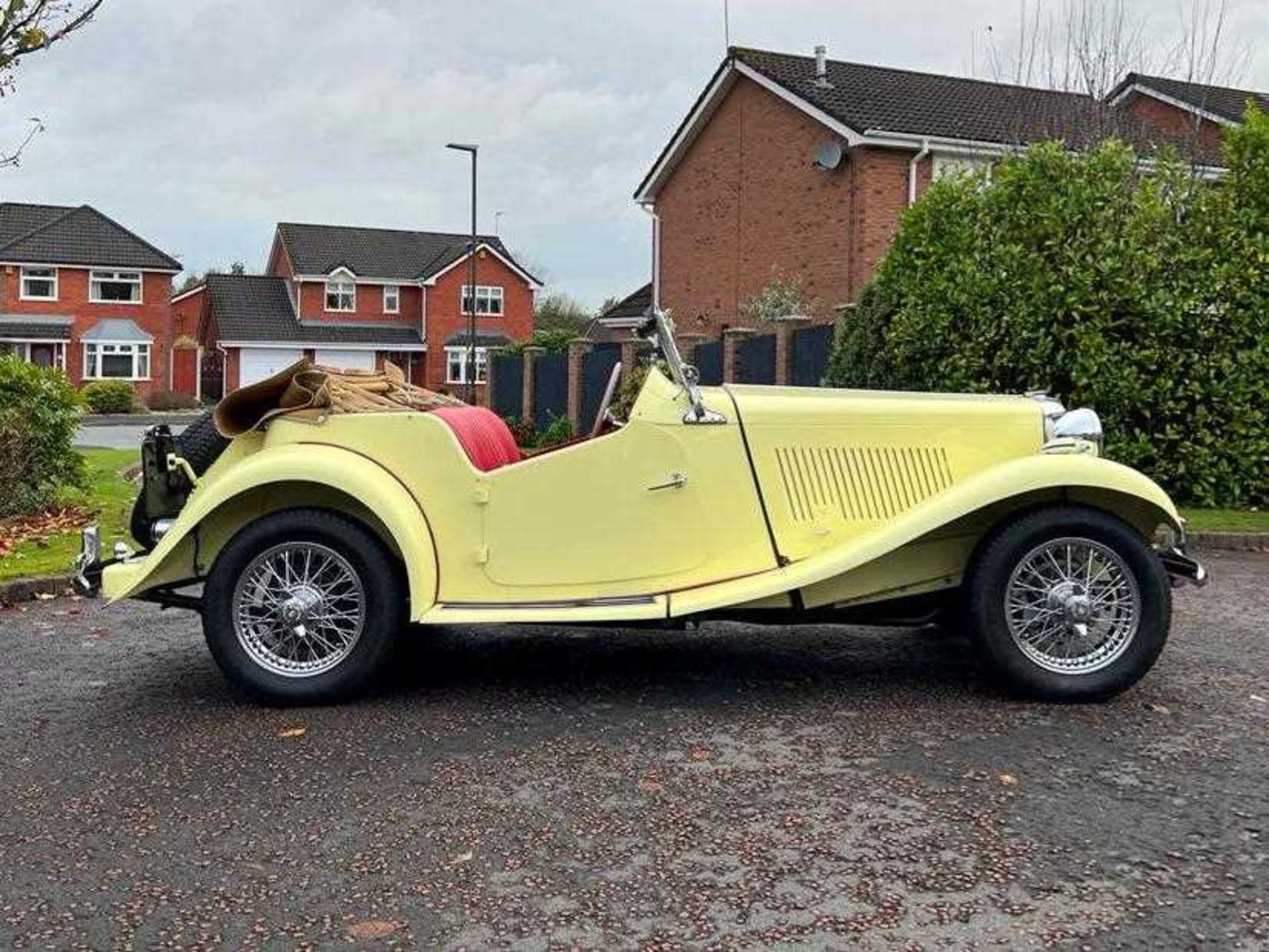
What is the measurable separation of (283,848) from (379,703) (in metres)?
1.51

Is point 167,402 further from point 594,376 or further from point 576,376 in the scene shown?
point 594,376

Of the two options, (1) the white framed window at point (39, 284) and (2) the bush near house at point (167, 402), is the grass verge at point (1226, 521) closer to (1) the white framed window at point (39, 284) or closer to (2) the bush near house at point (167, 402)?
(2) the bush near house at point (167, 402)

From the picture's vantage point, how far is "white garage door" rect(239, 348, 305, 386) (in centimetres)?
5403

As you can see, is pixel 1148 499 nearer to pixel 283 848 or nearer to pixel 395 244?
pixel 283 848

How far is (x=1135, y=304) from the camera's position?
36.1ft

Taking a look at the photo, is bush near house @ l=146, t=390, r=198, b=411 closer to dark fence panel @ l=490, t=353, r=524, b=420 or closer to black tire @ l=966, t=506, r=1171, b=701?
dark fence panel @ l=490, t=353, r=524, b=420

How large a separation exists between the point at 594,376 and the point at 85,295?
Answer: 120 feet

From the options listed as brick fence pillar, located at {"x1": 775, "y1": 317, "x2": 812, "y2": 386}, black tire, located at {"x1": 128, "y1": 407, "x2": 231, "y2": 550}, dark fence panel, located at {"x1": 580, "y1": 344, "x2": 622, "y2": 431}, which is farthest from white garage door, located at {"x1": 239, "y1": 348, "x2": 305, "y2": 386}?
black tire, located at {"x1": 128, "y1": 407, "x2": 231, "y2": 550}

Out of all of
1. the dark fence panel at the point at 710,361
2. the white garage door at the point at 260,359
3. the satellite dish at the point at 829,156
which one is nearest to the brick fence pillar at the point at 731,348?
the dark fence panel at the point at 710,361

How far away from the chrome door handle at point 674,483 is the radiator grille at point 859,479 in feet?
1.33

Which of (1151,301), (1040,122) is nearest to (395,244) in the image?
(1040,122)

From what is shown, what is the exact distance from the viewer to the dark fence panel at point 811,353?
15961 mm

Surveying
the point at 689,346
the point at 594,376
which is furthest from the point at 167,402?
the point at 689,346

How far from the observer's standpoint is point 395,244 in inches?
2290
